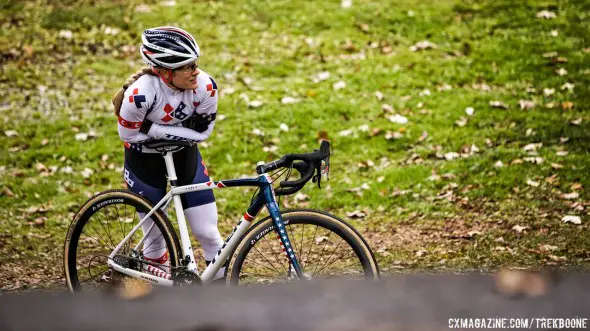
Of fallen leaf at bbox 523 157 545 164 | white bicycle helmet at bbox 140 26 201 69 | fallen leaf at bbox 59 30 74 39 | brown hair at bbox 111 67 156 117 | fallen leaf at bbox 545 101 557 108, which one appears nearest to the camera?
white bicycle helmet at bbox 140 26 201 69

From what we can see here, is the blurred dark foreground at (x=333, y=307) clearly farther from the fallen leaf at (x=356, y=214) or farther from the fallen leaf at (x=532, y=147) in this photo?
the fallen leaf at (x=532, y=147)

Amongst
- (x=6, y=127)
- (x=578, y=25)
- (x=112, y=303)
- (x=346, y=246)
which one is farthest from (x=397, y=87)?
(x=112, y=303)

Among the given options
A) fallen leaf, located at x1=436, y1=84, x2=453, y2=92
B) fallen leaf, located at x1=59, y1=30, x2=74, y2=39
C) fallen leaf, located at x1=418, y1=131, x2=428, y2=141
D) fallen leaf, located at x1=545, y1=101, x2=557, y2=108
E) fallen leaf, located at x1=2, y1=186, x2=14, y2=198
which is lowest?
fallen leaf, located at x1=2, y1=186, x2=14, y2=198

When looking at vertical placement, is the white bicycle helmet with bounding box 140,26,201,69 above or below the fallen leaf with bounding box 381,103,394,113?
above

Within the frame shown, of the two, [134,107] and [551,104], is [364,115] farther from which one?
[134,107]

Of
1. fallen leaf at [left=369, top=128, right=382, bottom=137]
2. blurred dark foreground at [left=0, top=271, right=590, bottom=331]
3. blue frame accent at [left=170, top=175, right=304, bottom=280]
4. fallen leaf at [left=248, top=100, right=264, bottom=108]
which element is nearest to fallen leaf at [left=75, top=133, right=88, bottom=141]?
fallen leaf at [left=248, top=100, right=264, bottom=108]

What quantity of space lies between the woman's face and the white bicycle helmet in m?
0.05

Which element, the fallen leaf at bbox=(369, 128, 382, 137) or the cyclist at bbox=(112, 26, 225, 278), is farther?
the fallen leaf at bbox=(369, 128, 382, 137)

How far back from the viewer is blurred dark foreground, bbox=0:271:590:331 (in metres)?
1.71

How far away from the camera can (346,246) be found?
388cm

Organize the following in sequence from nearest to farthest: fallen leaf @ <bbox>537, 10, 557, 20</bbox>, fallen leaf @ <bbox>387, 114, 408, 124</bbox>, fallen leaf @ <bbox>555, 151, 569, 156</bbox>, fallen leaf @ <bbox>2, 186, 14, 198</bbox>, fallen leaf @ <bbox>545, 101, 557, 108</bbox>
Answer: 1. fallen leaf @ <bbox>555, 151, 569, 156</bbox>
2. fallen leaf @ <bbox>2, 186, 14, 198</bbox>
3. fallen leaf @ <bbox>545, 101, 557, 108</bbox>
4. fallen leaf @ <bbox>387, 114, 408, 124</bbox>
5. fallen leaf @ <bbox>537, 10, 557, 20</bbox>

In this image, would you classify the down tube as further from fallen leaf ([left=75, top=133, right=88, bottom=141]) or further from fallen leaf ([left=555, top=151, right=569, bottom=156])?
fallen leaf ([left=75, top=133, right=88, bottom=141])

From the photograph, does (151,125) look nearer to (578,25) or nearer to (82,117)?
(82,117)

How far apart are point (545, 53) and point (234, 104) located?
16.0 feet
